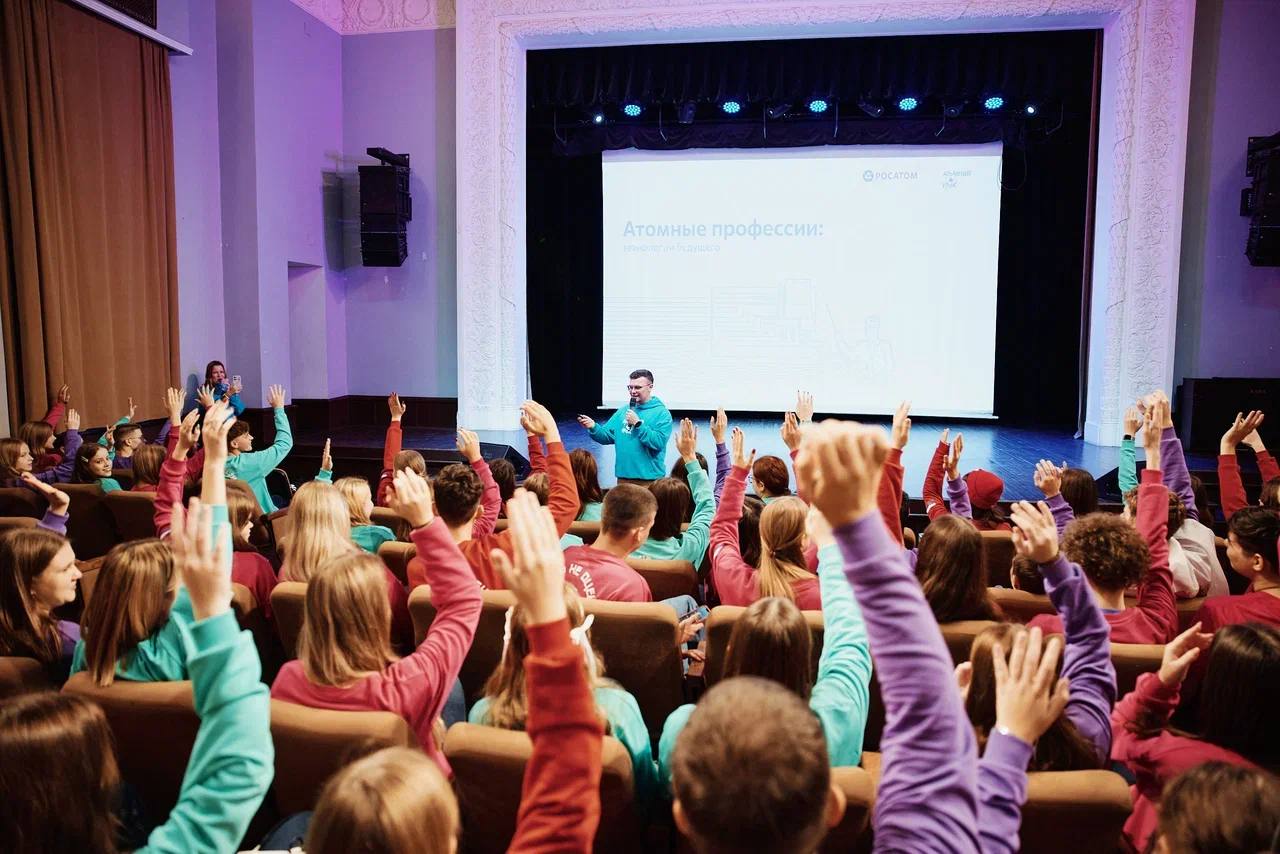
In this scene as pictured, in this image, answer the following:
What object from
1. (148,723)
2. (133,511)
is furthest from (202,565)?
(133,511)

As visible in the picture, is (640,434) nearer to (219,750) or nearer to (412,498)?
(412,498)

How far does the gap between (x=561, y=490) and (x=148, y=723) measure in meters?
1.54

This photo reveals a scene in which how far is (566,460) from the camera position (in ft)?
10.1

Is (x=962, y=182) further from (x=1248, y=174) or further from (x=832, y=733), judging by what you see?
(x=832, y=733)

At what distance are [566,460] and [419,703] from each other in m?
1.44

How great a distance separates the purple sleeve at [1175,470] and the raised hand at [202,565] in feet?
10.9

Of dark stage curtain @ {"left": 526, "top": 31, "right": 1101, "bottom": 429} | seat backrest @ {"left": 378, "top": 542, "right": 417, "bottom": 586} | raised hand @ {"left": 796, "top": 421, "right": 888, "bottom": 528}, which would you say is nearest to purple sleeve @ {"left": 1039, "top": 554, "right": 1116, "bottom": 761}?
raised hand @ {"left": 796, "top": 421, "right": 888, "bottom": 528}

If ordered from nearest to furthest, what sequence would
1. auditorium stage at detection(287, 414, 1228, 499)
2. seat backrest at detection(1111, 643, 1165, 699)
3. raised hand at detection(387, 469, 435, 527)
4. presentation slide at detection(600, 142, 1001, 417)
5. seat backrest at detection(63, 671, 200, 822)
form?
raised hand at detection(387, 469, 435, 527)
seat backrest at detection(63, 671, 200, 822)
seat backrest at detection(1111, 643, 1165, 699)
auditorium stage at detection(287, 414, 1228, 499)
presentation slide at detection(600, 142, 1001, 417)

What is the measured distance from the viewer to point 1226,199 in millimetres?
8320

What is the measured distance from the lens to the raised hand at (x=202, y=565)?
1.19 m

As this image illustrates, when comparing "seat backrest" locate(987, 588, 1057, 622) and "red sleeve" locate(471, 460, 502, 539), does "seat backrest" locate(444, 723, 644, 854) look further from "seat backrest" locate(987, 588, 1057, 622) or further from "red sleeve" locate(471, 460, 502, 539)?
"red sleeve" locate(471, 460, 502, 539)

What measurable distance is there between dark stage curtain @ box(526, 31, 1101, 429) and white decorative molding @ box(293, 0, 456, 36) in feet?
3.64

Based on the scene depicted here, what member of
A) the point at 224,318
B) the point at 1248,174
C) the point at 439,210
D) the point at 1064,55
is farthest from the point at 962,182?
the point at 224,318

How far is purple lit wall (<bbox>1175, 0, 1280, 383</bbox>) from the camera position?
8141 millimetres
